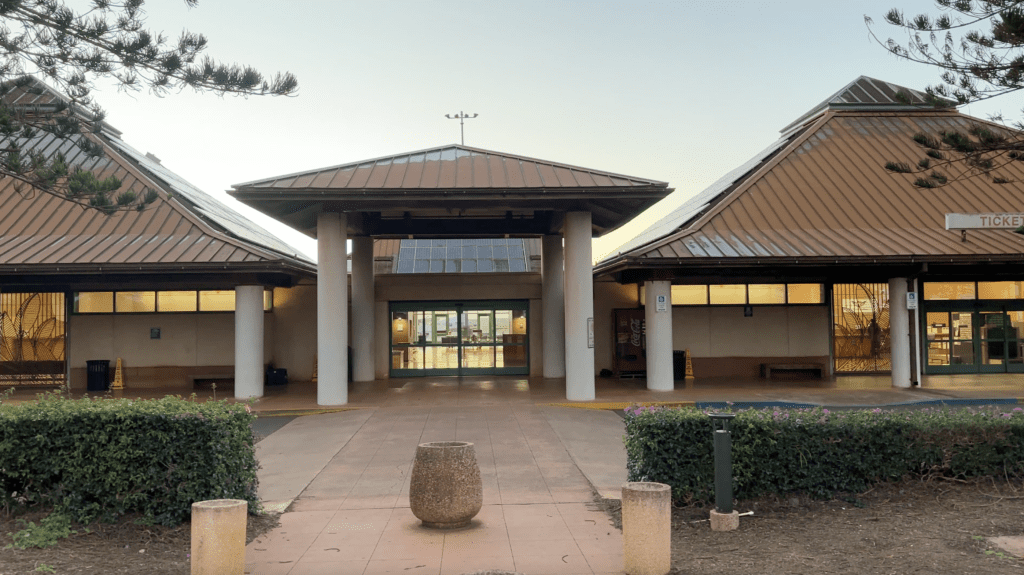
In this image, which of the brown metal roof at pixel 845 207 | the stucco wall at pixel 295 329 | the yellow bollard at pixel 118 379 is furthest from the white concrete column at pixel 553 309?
the yellow bollard at pixel 118 379

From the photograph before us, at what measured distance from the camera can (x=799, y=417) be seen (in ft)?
27.1

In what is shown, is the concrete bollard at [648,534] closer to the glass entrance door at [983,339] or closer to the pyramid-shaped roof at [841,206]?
the pyramid-shaped roof at [841,206]

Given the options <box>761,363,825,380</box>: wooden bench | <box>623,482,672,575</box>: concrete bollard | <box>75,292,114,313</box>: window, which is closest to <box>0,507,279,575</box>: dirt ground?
<box>623,482,672,575</box>: concrete bollard

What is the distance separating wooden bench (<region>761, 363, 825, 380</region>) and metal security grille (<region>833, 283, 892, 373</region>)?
853 mm

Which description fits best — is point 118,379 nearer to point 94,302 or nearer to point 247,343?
point 94,302

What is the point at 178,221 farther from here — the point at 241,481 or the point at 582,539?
the point at 582,539

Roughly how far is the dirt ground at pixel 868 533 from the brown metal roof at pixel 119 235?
44.5ft

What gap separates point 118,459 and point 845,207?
66.5ft

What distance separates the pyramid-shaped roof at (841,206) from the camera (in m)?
19.6

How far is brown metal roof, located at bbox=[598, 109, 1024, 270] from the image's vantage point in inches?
774

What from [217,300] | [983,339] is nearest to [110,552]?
[217,300]

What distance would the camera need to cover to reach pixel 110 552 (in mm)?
6926

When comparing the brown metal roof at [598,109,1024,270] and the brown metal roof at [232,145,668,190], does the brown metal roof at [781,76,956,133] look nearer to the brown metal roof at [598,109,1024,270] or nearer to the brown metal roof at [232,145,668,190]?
the brown metal roof at [598,109,1024,270]

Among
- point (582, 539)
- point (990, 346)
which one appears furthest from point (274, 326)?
point (990, 346)
